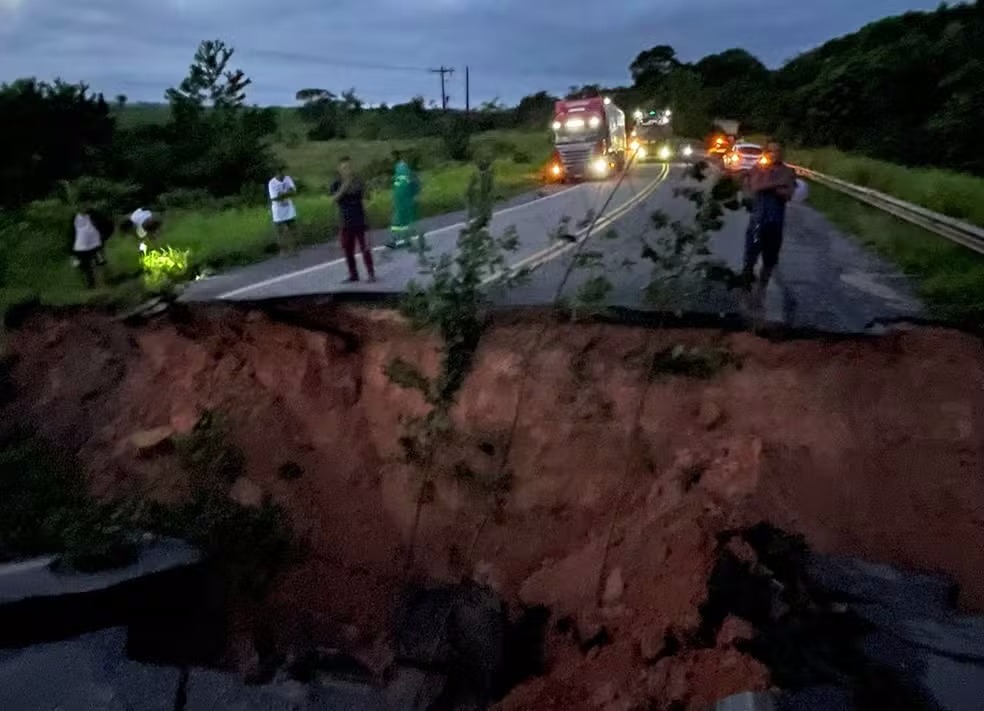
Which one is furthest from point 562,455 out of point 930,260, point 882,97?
point 882,97

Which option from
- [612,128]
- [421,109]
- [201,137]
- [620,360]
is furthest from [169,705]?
[421,109]

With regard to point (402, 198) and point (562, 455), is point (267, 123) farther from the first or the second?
point (562, 455)

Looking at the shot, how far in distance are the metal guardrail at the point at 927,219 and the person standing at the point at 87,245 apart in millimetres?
8925

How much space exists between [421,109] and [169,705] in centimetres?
5879

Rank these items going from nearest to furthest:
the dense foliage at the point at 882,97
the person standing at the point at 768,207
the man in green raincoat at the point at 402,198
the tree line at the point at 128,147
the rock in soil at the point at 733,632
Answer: the rock in soil at the point at 733,632, the person standing at the point at 768,207, the man in green raincoat at the point at 402,198, the tree line at the point at 128,147, the dense foliage at the point at 882,97

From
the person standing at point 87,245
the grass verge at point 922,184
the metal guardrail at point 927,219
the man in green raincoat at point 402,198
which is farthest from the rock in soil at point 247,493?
the grass verge at point 922,184

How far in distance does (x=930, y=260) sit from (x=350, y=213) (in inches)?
275

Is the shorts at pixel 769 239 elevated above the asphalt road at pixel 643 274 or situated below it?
above

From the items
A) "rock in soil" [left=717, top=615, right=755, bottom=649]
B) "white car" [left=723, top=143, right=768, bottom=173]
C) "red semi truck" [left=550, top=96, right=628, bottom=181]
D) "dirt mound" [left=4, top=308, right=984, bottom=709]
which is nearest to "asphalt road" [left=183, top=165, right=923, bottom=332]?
"dirt mound" [left=4, top=308, right=984, bottom=709]

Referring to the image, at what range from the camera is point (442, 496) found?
7.63 meters

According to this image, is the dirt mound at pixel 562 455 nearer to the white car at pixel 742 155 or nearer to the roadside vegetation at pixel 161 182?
the roadside vegetation at pixel 161 182

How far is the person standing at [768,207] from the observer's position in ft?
31.0

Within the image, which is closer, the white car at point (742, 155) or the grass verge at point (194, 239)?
the grass verge at point (194, 239)

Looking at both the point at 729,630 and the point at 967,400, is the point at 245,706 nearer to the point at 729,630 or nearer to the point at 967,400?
the point at 729,630
